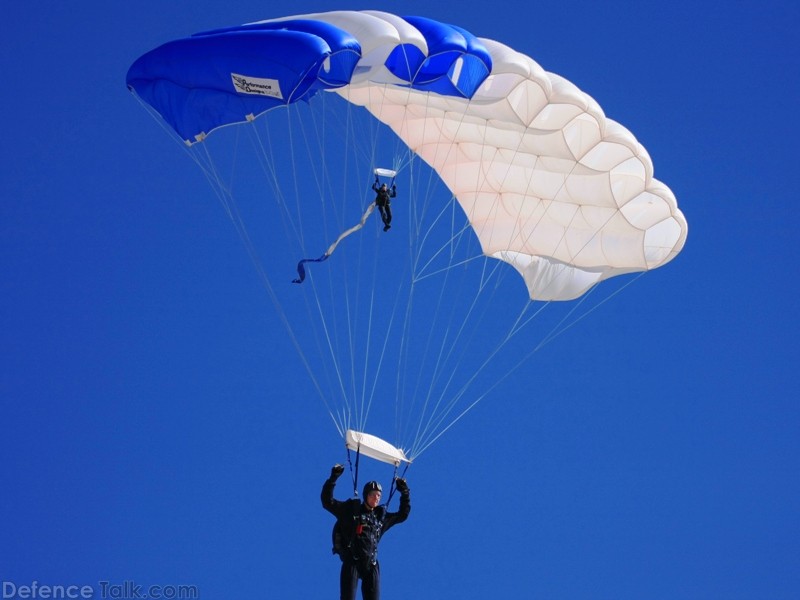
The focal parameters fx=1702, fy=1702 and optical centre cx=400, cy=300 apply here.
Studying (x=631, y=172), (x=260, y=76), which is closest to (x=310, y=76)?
(x=260, y=76)

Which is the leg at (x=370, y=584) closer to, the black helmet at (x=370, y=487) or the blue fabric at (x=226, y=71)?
the black helmet at (x=370, y=487)

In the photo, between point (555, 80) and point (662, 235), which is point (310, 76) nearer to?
point (555, 80)

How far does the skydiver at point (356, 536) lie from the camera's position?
18.7 meters

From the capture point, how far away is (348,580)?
18688mm

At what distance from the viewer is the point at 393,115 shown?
2153cm

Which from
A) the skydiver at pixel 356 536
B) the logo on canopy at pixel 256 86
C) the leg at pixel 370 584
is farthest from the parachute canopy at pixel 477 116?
the leg at pixel 370 584

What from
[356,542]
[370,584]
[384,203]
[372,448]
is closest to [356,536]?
[356,542]

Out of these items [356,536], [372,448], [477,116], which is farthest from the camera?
[477,116]

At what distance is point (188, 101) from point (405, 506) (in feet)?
17.3

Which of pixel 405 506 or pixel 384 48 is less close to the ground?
pixel 384 48

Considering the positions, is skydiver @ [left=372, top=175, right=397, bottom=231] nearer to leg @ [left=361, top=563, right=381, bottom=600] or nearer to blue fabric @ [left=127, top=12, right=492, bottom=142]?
blue fabric @ [left=127, top=12, right=492, bottom=142]

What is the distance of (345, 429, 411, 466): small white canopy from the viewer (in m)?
19.3

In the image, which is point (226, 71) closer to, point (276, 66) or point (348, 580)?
point (276, 66)

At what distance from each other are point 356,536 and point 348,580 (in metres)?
0.49
